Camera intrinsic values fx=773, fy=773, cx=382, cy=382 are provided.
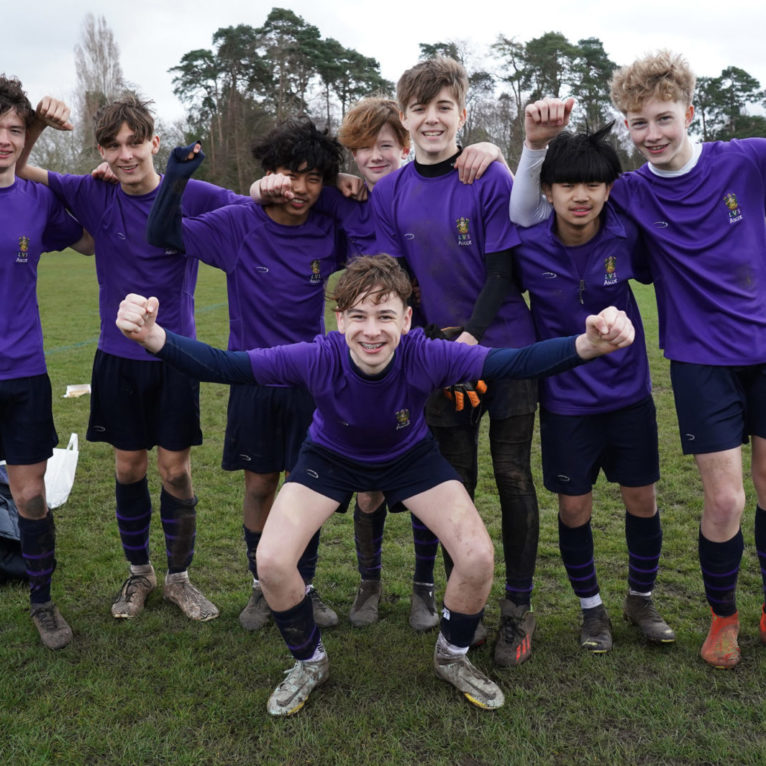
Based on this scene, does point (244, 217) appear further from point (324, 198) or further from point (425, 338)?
point (425, 338)

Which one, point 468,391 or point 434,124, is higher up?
point 434,124

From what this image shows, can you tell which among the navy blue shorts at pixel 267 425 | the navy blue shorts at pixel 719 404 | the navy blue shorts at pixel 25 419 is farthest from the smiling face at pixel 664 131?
the navy blue shorts at pixel 25 419

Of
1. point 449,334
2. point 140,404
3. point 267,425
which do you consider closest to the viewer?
point 449,334

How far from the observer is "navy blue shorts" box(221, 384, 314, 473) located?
3.67 m

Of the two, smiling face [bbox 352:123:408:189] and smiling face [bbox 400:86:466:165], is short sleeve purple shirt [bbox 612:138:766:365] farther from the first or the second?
smiling face [bbox 352:123:408:189]

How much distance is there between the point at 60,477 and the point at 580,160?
13.4 ft

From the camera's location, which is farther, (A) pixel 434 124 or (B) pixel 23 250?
(B) pixel 23 250

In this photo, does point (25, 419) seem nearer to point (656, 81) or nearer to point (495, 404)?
point (495, 404)

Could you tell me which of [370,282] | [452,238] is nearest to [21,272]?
[370,282]

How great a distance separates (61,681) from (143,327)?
162 cm

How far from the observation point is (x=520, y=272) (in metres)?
3.31

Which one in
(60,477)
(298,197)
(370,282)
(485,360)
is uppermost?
(298,197)

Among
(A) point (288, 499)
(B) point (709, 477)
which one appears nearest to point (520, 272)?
(B) point (709, 477)

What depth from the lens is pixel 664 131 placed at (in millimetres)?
3092
